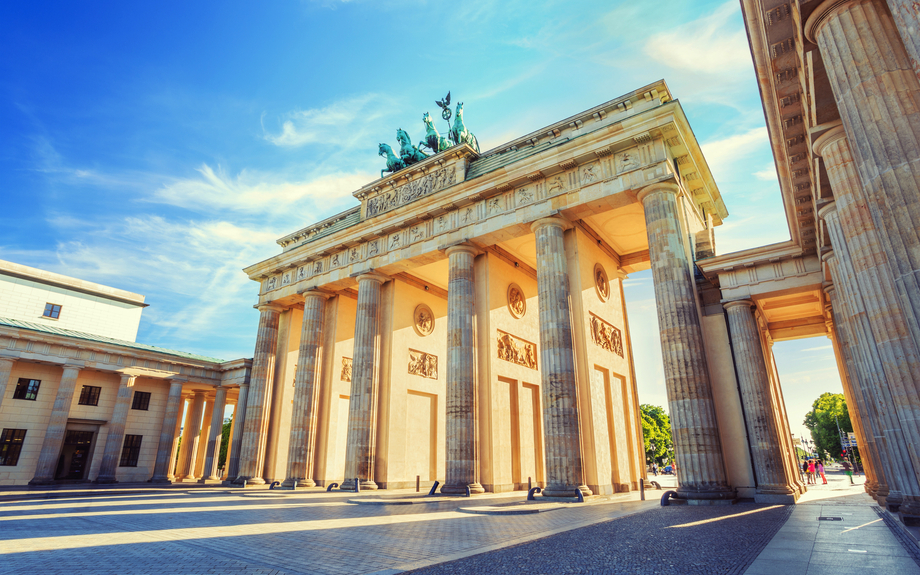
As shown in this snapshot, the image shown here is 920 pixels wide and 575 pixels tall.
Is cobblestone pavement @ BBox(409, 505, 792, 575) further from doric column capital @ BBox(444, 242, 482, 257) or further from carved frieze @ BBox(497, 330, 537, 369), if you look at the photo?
doric column capital @ BBox(444, 242, 482, 257)

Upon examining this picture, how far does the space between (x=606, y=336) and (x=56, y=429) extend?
1307 inches

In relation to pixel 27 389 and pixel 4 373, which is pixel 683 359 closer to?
pixel 4 373

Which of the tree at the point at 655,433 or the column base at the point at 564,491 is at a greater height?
the tree at the point at 655,433

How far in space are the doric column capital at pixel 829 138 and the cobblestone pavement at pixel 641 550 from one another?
7.45 m

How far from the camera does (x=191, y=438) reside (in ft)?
126

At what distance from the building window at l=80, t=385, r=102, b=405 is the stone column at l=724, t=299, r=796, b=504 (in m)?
38.9

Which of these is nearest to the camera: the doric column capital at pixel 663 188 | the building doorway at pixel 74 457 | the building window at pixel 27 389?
the doric column capital at pixel 663 188

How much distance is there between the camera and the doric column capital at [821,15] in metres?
6.98

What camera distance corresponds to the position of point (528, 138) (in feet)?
77.0

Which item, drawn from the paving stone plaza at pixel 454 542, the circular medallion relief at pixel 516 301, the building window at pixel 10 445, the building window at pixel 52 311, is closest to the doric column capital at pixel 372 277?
the circular medallion relief at pixel 516 301

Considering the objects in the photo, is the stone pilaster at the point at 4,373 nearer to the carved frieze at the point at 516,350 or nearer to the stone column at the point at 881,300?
the carved frieze at the point at 516,350

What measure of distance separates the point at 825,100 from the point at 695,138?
12.6m

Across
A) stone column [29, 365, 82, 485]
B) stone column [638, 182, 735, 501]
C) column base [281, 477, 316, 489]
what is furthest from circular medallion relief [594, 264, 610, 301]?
stone column [29, 365, 82, 485]

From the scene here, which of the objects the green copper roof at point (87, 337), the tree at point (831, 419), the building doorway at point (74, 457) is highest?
the green copper roof at point (87, 337)
